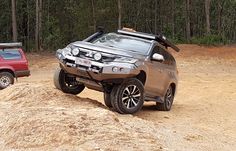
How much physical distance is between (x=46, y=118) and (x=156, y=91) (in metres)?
5.61

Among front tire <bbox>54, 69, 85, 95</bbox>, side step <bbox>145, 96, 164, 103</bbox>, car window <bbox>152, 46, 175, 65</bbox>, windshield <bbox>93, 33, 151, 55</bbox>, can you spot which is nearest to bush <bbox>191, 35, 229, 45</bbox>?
car window <bbox>152, 46, 175, 65</bbox>

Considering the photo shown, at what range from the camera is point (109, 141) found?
711 centimetres

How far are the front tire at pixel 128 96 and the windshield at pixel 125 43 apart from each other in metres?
1.15

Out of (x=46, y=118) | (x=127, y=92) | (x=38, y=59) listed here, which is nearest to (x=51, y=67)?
(x=38, y=59)

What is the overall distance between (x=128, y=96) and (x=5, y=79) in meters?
10.0

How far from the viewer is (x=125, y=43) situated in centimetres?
1252

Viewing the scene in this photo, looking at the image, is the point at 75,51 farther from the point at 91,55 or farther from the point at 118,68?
the point at 118,68

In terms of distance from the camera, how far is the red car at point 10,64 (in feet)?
66.5

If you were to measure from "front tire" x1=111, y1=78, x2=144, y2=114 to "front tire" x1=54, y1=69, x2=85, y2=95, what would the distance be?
1.60m

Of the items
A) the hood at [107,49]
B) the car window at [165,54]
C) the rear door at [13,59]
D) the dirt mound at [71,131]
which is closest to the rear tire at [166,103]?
the car window at [165,54]

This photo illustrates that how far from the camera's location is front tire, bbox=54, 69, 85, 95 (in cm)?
1234

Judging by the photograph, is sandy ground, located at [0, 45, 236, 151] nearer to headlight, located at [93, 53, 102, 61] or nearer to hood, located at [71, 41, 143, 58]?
headlight, located at [93, 53, 102, 61]

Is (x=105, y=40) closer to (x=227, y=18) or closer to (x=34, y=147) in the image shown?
(x=34, y=147)

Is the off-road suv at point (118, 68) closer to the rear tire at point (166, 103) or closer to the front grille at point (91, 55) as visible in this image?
the front grille at point (91, 55)
